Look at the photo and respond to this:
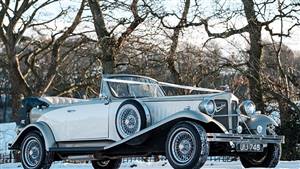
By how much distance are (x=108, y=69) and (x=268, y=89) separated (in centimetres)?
600

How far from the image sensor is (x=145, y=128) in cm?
1012

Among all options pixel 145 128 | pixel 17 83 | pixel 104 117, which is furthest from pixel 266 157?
pixel 17 83

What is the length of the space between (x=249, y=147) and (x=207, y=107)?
1.02 meters

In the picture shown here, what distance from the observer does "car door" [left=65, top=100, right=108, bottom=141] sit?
36.1 ft

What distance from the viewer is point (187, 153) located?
374 inches

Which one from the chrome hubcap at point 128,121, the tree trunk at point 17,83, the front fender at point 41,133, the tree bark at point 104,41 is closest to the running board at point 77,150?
the front fender at point 41,133

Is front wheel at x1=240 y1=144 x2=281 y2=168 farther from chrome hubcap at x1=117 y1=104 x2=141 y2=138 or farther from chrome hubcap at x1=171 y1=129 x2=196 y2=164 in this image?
chrome hubcap at x1=117 y1=104 x2=141 y2=138

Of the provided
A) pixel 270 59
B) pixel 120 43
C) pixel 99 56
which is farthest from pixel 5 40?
pixel 270 59

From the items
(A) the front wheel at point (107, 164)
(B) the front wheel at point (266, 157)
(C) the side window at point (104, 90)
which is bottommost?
(A) the front wheel at point (107, 164)

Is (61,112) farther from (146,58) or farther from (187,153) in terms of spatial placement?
(146,58)

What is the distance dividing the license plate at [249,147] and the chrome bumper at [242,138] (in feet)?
0.22

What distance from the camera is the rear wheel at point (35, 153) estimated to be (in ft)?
39.3

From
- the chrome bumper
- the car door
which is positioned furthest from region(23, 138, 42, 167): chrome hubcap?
the chrome bumper

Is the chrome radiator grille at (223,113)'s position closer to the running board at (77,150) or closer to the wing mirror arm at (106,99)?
the wing mirror arm at (106,99)
